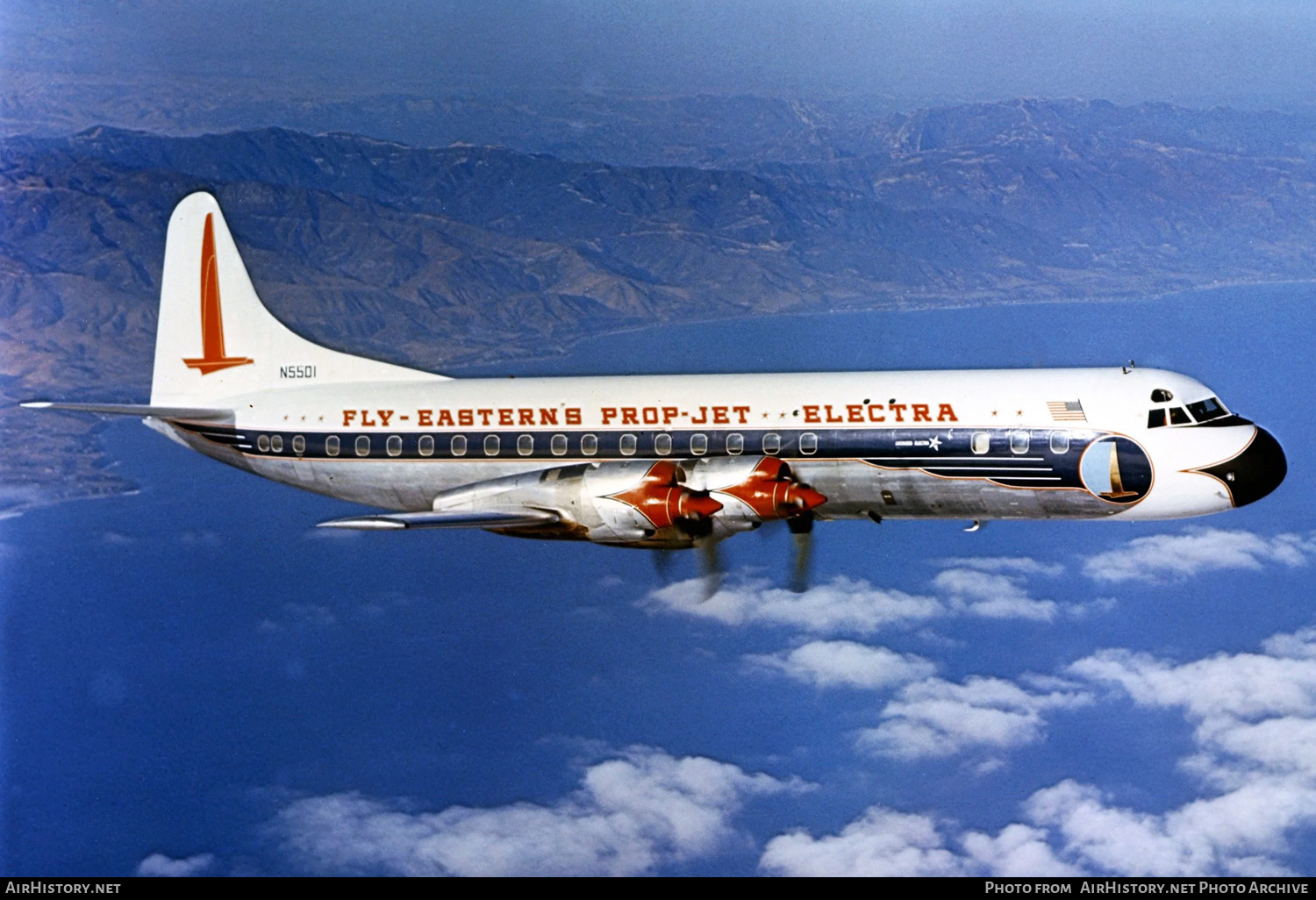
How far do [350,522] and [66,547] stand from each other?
100 meters

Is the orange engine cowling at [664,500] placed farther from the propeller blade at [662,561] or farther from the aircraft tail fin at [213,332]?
the aircraft tail fin at [213,332]

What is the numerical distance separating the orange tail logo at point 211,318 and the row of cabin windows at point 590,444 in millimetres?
3326

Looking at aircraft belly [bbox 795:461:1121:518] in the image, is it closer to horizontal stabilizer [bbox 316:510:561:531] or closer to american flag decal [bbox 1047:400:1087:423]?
american flag decal [bbox 1047:400:1087:423]

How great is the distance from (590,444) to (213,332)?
1295 centimetres

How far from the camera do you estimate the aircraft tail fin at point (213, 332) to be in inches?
1484

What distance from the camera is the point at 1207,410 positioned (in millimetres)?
30828

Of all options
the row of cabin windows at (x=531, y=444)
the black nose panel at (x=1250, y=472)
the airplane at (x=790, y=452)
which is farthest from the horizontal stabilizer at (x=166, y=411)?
the black nose panel at (x=1250, y=472)

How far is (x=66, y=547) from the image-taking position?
4631 inches

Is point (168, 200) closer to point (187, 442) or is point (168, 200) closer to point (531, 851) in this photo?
point (531, 851)

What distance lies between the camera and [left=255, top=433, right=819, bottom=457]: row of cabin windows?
31312 mm

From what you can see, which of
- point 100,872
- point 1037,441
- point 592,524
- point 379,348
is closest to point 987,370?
point 1037,441

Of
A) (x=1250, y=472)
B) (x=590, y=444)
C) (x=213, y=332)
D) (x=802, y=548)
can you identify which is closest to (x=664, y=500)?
(x=802, y=548)

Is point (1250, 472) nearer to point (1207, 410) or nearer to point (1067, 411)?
point (1207, 410)

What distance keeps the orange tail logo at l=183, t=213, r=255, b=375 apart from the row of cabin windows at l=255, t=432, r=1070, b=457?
10.9ft
